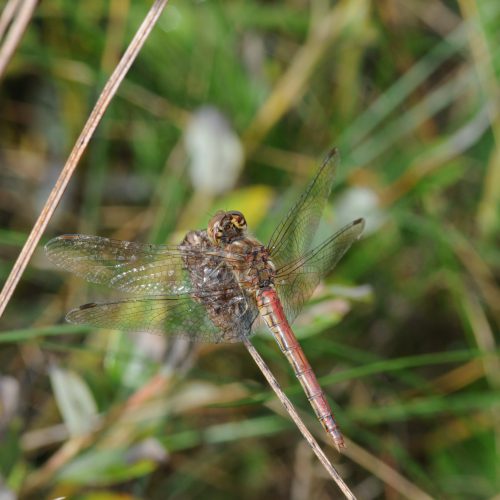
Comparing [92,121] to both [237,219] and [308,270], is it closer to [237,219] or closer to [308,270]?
[237,219]

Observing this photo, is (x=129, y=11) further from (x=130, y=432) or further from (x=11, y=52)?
(x=130, y=432)

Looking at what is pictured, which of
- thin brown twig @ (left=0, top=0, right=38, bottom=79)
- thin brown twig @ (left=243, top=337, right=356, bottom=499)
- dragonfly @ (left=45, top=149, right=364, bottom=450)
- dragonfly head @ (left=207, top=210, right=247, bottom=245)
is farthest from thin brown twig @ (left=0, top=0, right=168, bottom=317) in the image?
thin brown twig @ (left=243, top=337, right=356, bottom=499)

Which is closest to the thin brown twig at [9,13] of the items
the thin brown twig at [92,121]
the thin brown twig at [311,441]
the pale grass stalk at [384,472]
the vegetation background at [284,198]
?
the thin brown twig at [92,121]

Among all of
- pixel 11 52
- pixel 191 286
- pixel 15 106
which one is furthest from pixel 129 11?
pixel 191 286

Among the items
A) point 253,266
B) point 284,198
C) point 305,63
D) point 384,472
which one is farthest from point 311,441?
point 305,63

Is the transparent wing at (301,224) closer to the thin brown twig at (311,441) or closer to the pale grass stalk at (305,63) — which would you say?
the thin brown twig at (311,441)

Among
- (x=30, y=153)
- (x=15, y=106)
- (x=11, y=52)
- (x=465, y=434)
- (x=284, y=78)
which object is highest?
(x=15, y=106)
